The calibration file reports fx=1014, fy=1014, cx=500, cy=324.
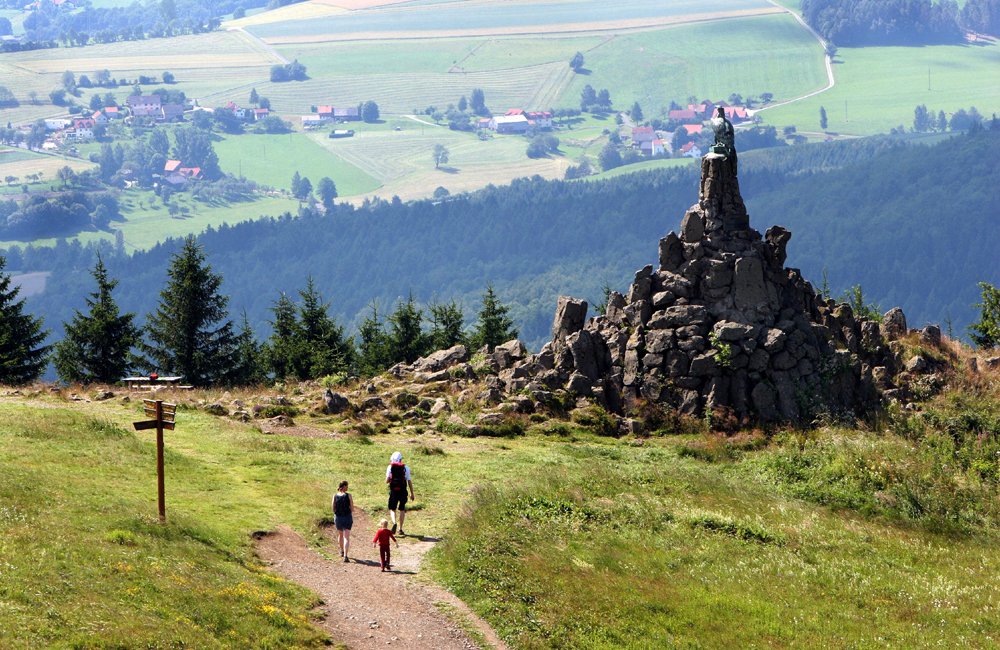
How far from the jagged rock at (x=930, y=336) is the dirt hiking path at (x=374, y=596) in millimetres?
39635

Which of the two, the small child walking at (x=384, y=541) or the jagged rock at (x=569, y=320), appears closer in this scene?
the small child walking at (x=384, y=541)

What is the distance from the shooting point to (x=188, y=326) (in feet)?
243

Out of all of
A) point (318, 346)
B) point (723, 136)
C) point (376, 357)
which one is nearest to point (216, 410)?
point (318, 346)

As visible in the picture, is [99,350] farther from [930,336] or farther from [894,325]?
[930,336]

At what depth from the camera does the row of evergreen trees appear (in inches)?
2719

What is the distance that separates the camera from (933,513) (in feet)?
119

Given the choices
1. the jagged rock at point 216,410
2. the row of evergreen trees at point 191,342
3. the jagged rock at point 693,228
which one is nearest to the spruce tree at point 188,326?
the row of evergreen trees at point 191,342

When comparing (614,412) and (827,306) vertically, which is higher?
(827,306)

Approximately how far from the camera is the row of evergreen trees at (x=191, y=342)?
6906 cm

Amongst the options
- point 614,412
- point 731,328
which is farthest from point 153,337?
point 731,328

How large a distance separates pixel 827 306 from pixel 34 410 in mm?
42200

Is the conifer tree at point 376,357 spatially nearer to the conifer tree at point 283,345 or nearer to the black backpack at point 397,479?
the conifer tree at point 283,345

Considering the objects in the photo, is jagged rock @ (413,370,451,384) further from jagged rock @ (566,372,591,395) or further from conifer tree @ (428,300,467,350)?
conifer tree @ (428,300,467,350)

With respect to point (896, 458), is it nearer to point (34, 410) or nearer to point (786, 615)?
point (786, 615)
